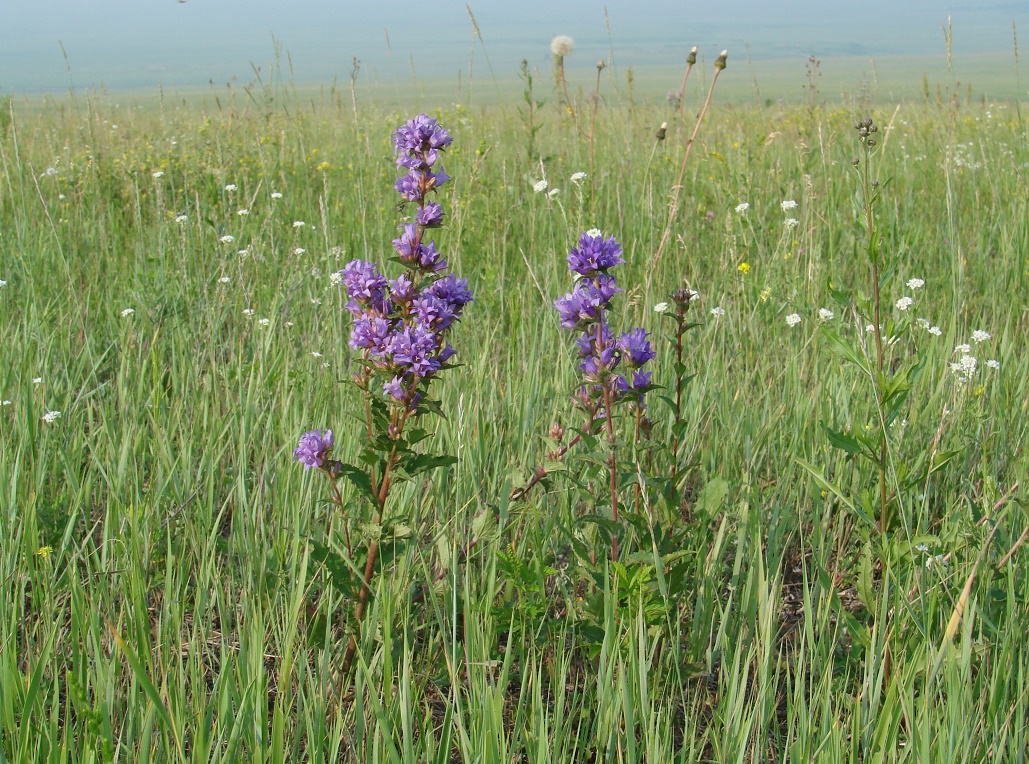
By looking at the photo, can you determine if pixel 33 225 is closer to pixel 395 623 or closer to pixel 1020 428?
pixel 395 623

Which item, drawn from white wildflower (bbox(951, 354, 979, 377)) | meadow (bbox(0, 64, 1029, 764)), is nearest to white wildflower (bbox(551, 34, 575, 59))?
meadow (bbox(0, 64, 1029, 764))

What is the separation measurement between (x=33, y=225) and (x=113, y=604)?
3198mm

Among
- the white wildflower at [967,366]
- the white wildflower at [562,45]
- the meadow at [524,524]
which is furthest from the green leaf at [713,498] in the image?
the white wildflower at [562,45]

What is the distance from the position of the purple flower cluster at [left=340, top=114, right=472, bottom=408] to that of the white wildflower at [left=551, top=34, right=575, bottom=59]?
9.28ft

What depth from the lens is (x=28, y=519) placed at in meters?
1.78

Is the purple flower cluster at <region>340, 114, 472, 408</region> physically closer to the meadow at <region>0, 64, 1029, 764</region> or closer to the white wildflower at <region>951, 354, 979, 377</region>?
the meadow at <region>0, 64, 1029, 764</region>

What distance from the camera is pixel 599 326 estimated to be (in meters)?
1.60

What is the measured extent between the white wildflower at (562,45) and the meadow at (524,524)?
105 centimetres

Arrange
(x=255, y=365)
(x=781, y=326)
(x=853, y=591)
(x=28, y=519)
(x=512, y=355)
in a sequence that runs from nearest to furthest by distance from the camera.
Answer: (x=28, y=519), (x=853, y=591), (x=255, y=365), (x=512, y=355), (x=781, y=326)

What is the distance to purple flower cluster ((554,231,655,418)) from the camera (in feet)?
5.22

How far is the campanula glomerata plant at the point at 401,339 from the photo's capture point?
1482 mm

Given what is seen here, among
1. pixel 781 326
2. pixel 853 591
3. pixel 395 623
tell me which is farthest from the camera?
pixel 781 326

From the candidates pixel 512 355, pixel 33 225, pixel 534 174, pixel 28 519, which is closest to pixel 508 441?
pixel 512 355

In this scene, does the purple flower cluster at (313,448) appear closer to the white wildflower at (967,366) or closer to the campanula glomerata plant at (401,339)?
the campanula glomerata plant at (401,339)
